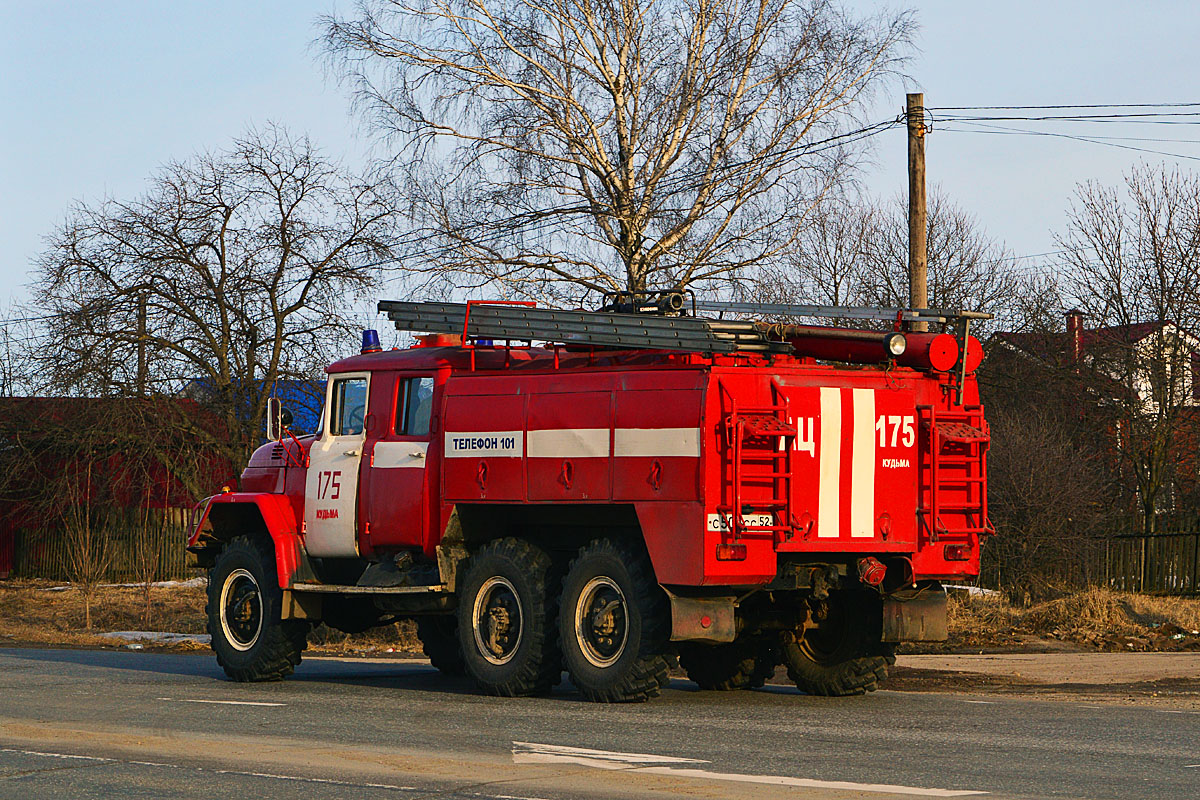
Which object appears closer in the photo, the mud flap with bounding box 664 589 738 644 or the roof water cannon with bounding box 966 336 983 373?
the mud flap with bounding box 664 589 738 644

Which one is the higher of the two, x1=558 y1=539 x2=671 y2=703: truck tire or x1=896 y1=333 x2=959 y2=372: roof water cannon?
x1=896 y1=333 x2=959 y2=372: roof water cannon

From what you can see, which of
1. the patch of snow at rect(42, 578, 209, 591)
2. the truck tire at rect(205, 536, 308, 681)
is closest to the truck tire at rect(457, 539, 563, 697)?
the truck tire at rect(205, 536, 308, 681)

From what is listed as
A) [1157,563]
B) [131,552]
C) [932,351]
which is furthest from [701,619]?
[131,552]

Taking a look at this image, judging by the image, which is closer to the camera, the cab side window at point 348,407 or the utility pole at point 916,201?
the cab side window at point 348,407

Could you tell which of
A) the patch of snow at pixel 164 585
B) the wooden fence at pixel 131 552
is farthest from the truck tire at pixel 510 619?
the wooden fence at pixel 131 552

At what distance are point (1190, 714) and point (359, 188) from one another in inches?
878

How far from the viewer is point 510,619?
510 inches

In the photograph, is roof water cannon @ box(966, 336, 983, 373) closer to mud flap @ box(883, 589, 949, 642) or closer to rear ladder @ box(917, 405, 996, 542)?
rear ladder @ box(917, 405, 996, 542)

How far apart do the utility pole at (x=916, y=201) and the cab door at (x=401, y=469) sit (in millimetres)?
7847

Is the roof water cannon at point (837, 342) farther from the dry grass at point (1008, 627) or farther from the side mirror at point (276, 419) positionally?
the dry grass at point (1008, 627)

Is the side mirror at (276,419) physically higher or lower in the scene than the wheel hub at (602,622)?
higher

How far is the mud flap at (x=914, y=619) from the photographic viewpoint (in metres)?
12.6

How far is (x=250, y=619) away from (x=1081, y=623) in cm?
1101

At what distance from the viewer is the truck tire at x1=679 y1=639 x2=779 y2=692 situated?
13.9 meters
